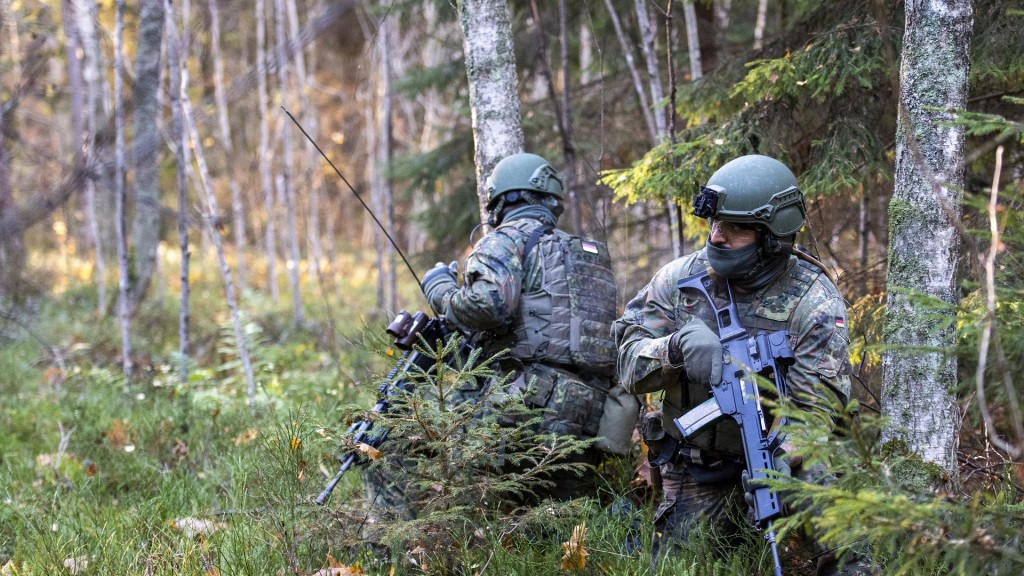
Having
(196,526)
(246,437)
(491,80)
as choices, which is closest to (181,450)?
(246,437)

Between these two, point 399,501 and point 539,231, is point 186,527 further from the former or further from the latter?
point 539,231

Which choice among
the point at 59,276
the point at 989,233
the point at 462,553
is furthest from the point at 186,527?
the point at 59,276

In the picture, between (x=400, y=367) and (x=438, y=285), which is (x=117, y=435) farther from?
(x=438, y=285)

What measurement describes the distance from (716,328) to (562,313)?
0.97 metres

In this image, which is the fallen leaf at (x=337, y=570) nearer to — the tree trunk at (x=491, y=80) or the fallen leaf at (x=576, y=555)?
the fallen leaf at (x=576, y=555)

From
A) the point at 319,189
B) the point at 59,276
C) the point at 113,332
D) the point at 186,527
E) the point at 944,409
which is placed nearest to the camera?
the point at 944,409

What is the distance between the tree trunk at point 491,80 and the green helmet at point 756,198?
177 cm

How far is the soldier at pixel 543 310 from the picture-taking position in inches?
159

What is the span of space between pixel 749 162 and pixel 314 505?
2.36 meters

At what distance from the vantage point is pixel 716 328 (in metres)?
3.39

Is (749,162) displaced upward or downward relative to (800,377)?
upward

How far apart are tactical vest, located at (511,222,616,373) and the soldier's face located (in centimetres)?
104

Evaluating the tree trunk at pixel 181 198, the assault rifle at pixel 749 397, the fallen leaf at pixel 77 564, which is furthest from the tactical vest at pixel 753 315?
the tree trunk at pixel 181 198

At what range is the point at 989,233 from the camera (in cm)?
192
